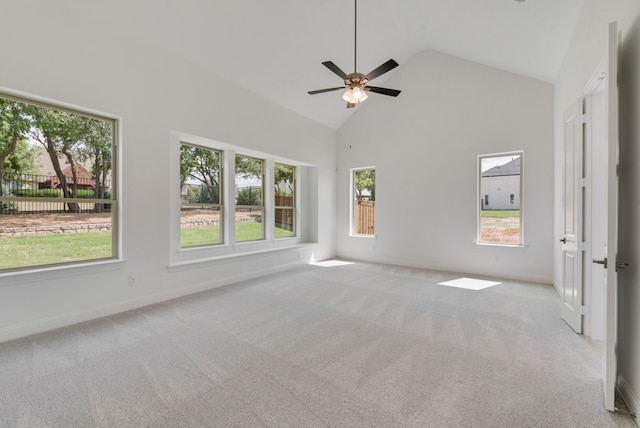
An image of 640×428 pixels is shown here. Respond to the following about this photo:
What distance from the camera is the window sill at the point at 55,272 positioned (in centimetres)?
284

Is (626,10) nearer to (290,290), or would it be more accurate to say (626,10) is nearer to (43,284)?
(290,290)

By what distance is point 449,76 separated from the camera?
5.89 meters

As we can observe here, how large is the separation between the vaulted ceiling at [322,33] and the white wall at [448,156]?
45 centimetres

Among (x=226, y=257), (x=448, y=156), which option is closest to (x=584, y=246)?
(x=448, y=156)

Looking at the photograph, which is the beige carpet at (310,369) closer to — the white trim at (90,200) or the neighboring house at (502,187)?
the white trim at (90,200)

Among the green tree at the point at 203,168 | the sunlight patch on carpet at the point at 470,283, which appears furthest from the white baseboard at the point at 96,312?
the sunlight patch on carpet at the point at 470,283

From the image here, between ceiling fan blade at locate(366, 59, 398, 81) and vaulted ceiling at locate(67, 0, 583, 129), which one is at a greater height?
vaulted ceiling at locate(67, 0, 583, 129)

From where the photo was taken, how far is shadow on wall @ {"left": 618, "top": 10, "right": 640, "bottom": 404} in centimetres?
185

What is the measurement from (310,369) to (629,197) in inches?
99.5

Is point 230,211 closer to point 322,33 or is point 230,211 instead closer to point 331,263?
point 331,263

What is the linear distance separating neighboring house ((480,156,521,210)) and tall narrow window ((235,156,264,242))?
437 centimetres

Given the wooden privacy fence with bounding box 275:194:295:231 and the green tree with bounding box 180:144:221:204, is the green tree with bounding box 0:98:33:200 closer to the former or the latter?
the green tree with bounding box 180:144:221:204

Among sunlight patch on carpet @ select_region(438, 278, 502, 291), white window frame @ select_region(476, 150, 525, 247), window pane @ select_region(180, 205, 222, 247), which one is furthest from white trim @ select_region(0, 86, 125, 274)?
white window frame @ select_region(476, 150, 525, 247)

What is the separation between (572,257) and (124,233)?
509 centimetres
